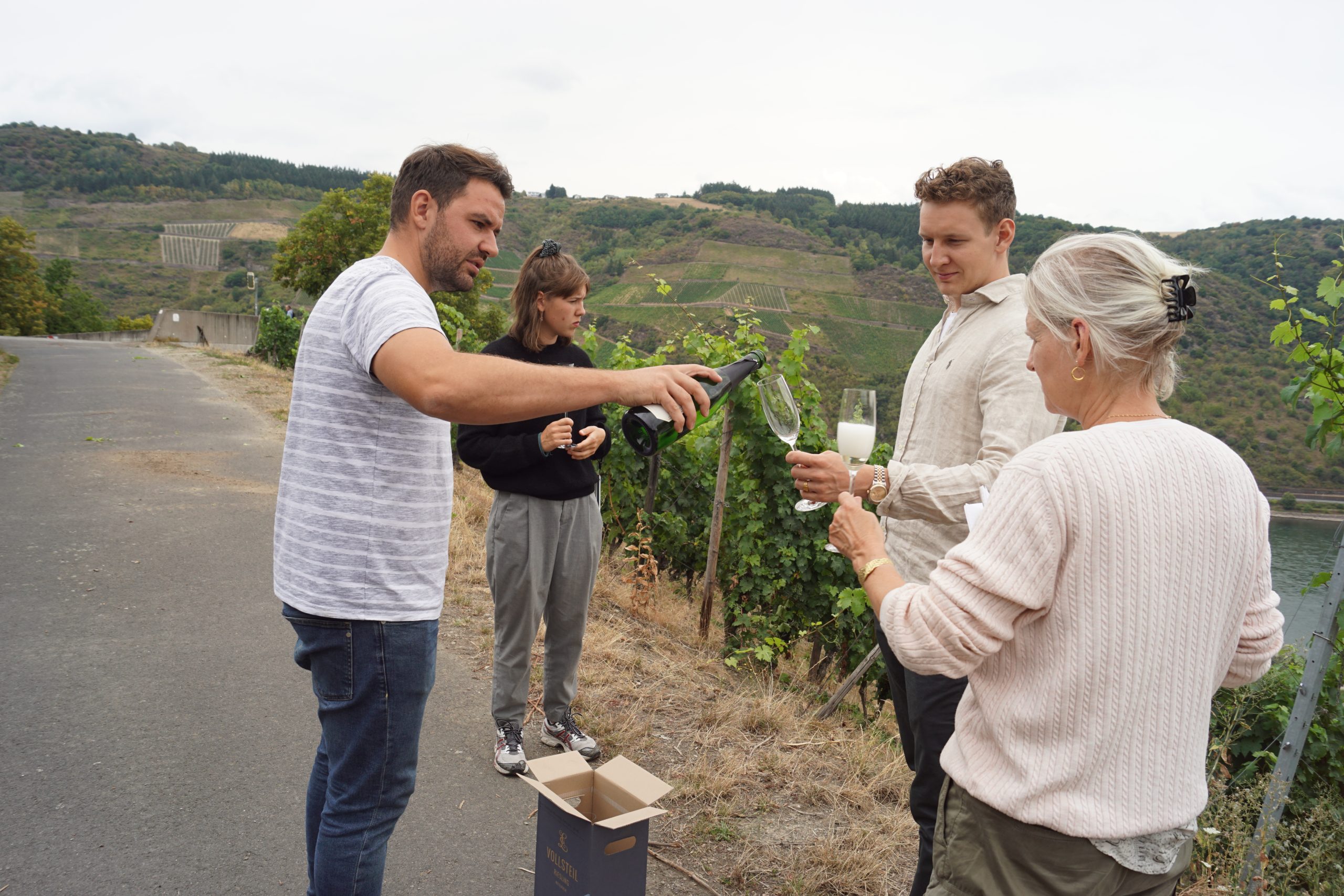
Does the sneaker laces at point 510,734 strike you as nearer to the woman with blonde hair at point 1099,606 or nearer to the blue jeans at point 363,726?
the blue jeans at point 363,726

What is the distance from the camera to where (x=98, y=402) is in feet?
Result: 46.7

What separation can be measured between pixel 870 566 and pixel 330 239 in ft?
85.7

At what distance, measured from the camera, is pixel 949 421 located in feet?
7.06

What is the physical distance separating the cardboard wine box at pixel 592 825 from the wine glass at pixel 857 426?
1.07 m

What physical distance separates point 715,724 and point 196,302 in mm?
79630

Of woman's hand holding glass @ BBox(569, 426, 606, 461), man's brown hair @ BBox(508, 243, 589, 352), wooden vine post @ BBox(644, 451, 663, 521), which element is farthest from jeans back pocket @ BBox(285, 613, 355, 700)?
wooden vine post @ BBox(644, 451, 663, 521)

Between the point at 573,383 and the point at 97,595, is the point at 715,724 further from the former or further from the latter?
the point at 97,595

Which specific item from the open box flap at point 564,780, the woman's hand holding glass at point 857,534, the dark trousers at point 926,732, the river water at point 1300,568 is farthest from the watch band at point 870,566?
the river water at point 1300,568

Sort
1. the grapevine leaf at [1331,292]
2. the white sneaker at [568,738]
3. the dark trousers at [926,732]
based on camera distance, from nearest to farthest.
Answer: the dark trousers at [926,732], the grapevine leaf at [1331,292], the white sneaker at [568,738]

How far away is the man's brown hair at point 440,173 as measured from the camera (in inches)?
73.4

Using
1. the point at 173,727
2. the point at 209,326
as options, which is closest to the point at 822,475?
the point at 173,727

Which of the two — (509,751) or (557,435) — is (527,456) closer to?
(557,435)

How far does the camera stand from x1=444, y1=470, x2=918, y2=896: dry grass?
2842 mm

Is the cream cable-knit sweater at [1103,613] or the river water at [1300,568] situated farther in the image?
the river water at [1300,568]
